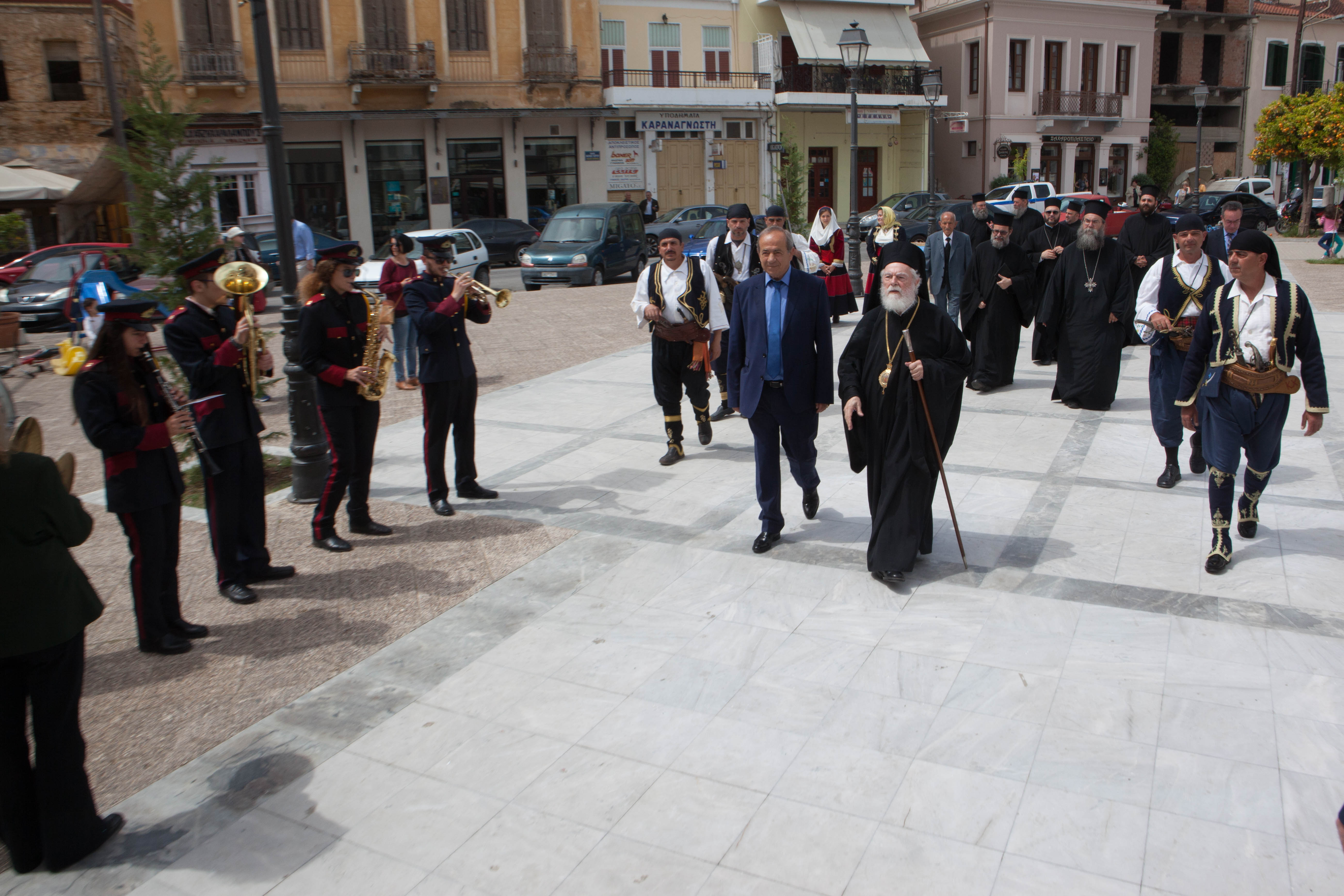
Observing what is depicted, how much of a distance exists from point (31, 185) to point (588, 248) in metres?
11.4

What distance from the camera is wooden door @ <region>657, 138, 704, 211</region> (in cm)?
3475

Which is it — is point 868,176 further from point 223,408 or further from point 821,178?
point 223,408

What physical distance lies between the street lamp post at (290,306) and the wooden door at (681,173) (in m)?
28.2

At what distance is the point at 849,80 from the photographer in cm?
3741

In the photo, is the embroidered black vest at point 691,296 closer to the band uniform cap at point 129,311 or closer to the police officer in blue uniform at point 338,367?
the police officer in blue uniform at point 338,367

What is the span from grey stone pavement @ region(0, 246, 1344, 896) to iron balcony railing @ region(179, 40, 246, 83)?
25.8m

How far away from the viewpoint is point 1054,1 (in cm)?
3847

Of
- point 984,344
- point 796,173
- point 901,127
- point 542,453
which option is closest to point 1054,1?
point 901,127

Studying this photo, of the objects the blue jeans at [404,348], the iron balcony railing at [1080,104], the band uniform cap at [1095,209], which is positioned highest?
the iron balcony railing at [1080,104]

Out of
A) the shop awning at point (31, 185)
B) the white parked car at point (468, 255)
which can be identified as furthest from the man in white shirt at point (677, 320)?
the shop awning at point (31, 185)

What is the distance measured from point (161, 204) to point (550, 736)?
7.05 meters

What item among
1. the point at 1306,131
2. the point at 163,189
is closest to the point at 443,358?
the point at 163,189

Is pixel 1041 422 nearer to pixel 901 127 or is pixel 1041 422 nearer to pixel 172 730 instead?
pixel 172 730

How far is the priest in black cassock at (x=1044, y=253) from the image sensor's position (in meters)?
10.4
